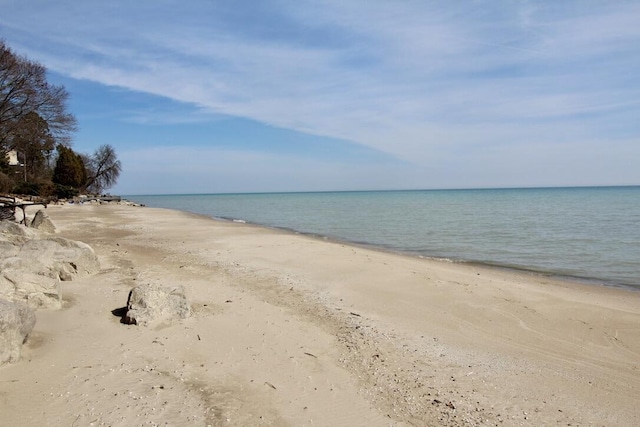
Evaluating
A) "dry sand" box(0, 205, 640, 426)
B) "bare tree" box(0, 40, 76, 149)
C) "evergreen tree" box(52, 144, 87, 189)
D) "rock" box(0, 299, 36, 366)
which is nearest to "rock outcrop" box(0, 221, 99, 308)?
"dry sand" box(0, 205, 640, 426)

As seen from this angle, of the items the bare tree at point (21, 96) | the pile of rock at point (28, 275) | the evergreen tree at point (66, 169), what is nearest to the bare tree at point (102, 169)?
the evergreen tree at point (66, 169)

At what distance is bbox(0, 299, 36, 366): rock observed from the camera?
4.54m

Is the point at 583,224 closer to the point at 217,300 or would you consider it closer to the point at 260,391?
the point at 217,300

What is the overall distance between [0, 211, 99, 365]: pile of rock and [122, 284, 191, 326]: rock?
4.21ft

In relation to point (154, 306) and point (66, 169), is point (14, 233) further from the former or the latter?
point (66, 169)

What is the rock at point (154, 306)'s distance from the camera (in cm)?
616

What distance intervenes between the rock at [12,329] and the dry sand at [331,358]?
0.49 feet

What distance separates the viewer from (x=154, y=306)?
20.8 ft

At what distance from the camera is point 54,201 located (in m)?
42.0

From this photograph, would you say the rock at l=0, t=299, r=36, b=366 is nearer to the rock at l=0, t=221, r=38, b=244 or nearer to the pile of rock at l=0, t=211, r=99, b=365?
the pile of rock at l=0, t=211, r=99, b=365

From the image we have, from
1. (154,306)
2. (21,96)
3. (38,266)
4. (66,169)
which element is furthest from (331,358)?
(66,169)

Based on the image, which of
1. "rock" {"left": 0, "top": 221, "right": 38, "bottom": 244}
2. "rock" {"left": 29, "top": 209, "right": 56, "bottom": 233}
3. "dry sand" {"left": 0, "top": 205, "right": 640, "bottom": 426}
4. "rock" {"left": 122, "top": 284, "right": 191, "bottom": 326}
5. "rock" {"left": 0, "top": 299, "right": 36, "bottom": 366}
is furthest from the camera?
"rock" {"left": 29, "top": 209, "right": 56, "bottom": 233}

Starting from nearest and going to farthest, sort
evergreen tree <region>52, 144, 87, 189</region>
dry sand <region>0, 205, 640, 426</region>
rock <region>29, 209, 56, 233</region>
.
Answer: dry sand <region>0, 205, 640, 426</region>, rock <region>29, 209, 56, 233</region>, evergreen tree <region>52, 144, 87, 189</region>

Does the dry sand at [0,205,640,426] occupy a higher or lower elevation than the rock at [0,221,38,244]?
lower
